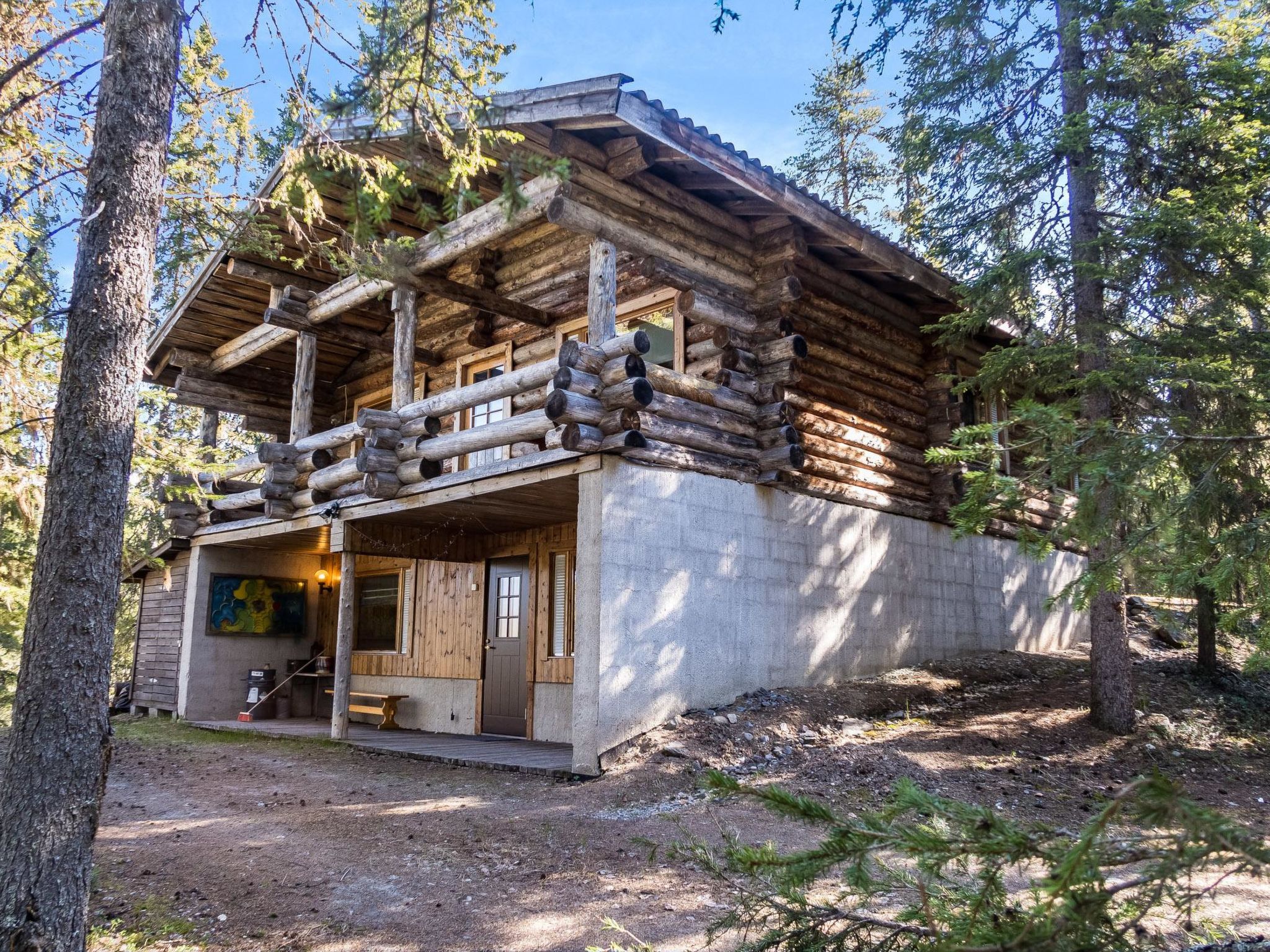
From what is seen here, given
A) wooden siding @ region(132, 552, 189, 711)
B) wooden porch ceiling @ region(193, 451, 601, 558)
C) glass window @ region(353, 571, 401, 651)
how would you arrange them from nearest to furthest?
wooden porch ceiling @ region(193, 451, 601, 558) < glass window @ region(353, 571, 401, 651) < wooden siding @ region(132, 552, 189, 711)

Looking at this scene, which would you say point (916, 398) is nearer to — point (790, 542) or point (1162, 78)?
point (790, 542)

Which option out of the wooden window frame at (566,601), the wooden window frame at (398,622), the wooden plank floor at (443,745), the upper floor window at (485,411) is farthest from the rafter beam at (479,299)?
the wooden plank floor at (443,745)

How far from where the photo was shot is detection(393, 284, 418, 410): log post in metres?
10.8

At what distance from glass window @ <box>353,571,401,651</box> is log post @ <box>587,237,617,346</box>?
23.3ft

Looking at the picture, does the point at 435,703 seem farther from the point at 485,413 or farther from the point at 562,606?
the point at 485,413

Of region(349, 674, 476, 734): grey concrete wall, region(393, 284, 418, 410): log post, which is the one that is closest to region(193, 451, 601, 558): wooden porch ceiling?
region(393, 284, 418, 410): log post

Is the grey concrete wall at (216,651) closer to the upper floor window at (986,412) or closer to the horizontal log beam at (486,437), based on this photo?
the horizontal log beam at (486,437)

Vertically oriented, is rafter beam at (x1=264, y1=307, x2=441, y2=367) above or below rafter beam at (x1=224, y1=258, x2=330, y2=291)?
below

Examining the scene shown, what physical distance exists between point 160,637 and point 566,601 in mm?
8917

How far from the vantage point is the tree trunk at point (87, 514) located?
13.6ft

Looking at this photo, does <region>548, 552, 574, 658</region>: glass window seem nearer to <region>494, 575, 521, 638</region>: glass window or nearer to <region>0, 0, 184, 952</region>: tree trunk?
<region>494, 575, 521, 638</region>: glass window

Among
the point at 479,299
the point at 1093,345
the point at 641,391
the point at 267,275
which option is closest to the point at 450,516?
the point at 479,299

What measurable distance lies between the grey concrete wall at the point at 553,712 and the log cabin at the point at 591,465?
4cm

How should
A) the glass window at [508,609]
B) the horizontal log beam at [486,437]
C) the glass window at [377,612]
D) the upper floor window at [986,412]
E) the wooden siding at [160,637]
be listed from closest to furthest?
the horizontal log beam at [486,437] → the glass window at [508,609] → the upper floor window at [986,412] → the glass window at [377,612] → the wooden siding at [160,637]
